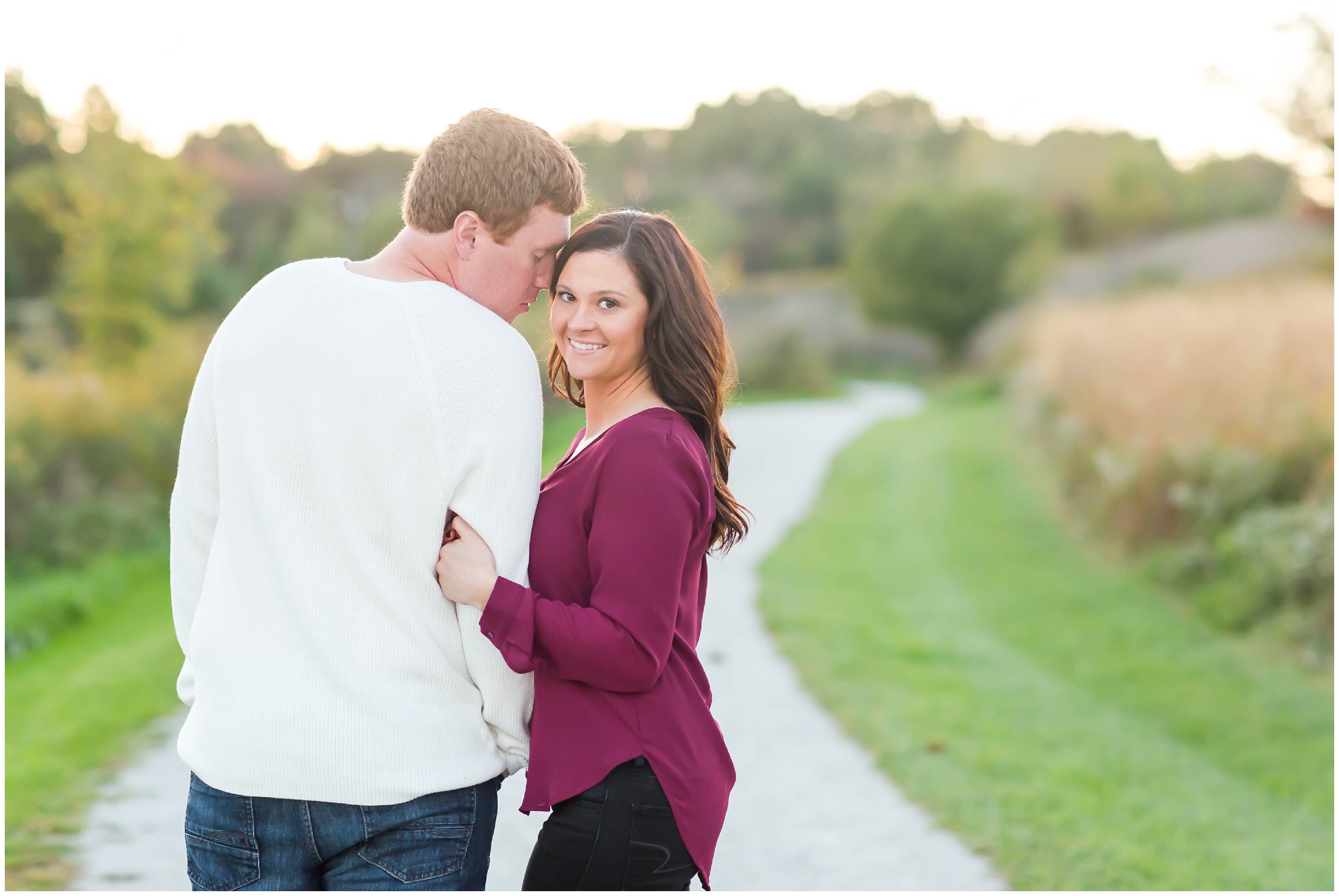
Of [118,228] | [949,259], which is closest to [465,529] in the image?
[118,228]

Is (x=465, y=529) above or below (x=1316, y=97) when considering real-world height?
below

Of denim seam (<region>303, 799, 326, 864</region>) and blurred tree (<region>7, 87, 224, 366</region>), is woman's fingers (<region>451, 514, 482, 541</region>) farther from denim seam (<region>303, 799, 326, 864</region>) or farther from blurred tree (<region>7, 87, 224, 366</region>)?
blurred tree (<region>7, 87, 224, 366</region>)

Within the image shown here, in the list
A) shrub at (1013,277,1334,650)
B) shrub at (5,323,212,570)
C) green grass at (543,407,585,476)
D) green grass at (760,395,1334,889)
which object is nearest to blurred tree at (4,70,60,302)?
shrub at (5,323,212,570)

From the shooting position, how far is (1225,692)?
6.97m

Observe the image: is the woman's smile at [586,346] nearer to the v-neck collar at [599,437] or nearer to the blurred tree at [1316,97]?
the v-neck collar at [599,437]

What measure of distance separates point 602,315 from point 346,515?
61cm

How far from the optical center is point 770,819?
4.81 m

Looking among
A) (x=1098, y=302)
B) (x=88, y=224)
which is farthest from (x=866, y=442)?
(x=88, y=224)

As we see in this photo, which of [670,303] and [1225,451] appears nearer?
[670,303]

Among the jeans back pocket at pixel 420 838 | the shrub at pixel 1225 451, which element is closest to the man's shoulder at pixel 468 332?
the jeans back pocket at pixel 420 838

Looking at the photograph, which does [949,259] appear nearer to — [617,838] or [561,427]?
[561,427]

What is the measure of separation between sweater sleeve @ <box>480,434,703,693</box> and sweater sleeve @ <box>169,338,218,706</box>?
49 centimetres

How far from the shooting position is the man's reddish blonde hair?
69.8 inches

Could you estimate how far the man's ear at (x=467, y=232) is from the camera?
1786 millimetres
